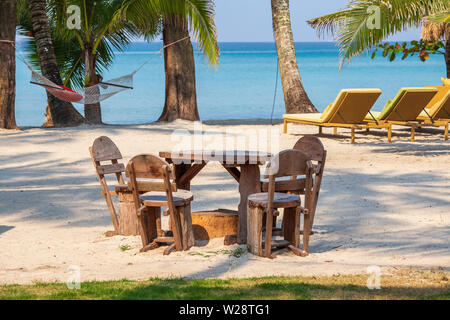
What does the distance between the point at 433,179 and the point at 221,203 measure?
2884 mm

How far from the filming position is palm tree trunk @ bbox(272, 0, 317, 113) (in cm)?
1655

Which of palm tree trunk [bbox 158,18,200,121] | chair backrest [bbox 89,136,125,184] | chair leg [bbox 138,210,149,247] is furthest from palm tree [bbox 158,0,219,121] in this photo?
chair leg [bbox 138,210,149,247]

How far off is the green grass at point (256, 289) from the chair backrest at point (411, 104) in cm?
839

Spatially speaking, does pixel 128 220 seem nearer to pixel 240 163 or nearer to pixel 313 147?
pixel 240 163

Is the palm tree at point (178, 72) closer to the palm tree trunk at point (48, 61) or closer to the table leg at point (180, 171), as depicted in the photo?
the palm tree trunk at point (48, 61)

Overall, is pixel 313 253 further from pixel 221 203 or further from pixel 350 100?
pixel 350 100

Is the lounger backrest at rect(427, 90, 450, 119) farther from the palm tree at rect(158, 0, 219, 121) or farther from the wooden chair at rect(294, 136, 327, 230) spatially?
the wooden chair at rect(294, 136, 327, 230)

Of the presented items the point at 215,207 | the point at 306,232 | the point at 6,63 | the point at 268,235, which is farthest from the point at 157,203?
the point at 6,63

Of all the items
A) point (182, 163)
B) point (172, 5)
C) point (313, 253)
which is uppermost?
point (172, 5)

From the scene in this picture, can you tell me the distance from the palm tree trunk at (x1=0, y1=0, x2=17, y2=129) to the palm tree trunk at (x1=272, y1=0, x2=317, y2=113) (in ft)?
19.9

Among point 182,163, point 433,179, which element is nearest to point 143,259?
point 182,163
